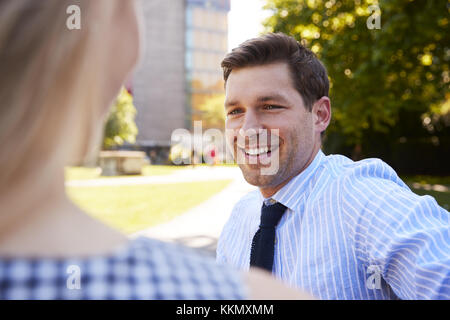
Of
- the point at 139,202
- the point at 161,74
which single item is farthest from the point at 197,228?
the point at 161,74

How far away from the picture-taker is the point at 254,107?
2234mm

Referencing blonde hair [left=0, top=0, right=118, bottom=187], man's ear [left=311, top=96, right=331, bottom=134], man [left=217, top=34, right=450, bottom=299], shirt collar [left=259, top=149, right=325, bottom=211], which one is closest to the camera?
blonde hair [left=0, top=0, right=118, bottom=187]

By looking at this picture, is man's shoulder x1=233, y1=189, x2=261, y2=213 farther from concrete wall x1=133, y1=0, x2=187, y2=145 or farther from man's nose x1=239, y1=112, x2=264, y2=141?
concrete wall x1=133, y1=0, x2=187, y2=145

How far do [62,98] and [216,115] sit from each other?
52.8m

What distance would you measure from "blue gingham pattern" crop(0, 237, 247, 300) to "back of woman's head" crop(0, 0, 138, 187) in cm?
14

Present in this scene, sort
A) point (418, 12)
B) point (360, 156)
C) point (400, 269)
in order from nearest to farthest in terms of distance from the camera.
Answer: point (400, 269)
point (418, 12)
point (360, 156)

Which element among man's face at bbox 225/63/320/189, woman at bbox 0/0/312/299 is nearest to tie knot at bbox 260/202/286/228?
man's face at bbox 225/63/320/189

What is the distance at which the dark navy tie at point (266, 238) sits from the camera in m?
1.94

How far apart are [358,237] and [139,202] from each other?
9.42 m

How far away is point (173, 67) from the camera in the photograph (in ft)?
184

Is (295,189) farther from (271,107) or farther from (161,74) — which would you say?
(161,74)

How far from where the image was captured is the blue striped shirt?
1.42 meters

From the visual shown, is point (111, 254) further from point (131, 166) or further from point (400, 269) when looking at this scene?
point (131, 166)
